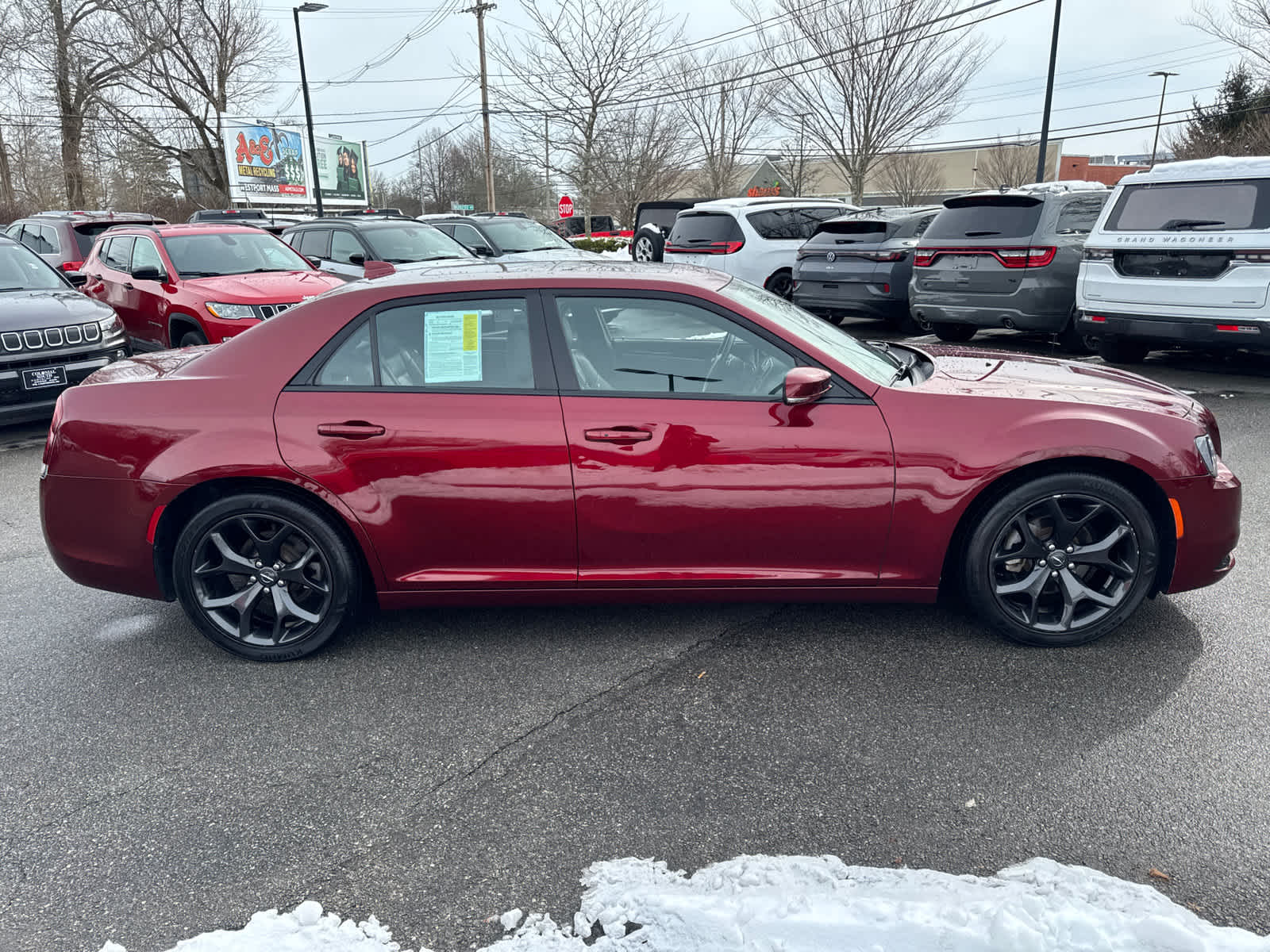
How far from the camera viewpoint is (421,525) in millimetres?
3584

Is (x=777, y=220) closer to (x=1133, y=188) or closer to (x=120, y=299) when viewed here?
(x=1133, y=188)

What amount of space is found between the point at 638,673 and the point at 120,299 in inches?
354

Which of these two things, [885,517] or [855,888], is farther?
[885,517]

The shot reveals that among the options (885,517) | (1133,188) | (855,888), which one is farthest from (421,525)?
(1133,188)

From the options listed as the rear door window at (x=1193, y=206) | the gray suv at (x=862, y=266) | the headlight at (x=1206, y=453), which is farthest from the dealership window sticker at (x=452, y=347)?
the gray suv at (x=862, y=266)

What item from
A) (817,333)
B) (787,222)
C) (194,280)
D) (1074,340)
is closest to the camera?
(817,333)

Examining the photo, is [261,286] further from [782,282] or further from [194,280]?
[782,282]

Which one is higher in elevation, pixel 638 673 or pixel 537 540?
pixel 537 540

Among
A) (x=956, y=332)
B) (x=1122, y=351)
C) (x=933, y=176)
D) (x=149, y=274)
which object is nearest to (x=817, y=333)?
(x=1122, y=351)

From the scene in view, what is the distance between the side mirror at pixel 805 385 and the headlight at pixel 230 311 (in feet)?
23.6

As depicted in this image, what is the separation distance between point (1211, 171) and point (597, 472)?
22.8 feet

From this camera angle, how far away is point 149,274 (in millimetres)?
9688

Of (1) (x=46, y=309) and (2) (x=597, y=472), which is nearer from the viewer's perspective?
(2) (x=597, y=472)

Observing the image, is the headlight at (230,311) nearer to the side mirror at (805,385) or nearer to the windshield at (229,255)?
the windshield at (229,255)
